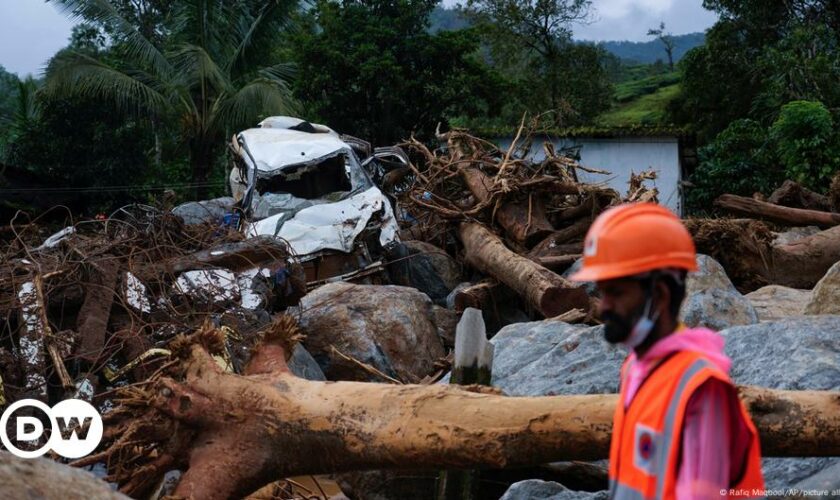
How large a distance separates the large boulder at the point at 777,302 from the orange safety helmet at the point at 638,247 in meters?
6.24

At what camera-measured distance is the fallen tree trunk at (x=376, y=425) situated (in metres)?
3.56

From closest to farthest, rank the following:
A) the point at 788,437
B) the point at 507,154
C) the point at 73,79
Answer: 1. the point at 788,437
2. the point at 507,154
3. the point at 73,79

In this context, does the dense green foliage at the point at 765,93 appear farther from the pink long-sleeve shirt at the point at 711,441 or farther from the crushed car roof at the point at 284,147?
the pink long-sleeve shirt at the point at 711,441

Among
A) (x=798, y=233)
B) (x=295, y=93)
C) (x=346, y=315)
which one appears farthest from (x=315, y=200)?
(x=295, y=93)

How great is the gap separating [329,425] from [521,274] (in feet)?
19.3

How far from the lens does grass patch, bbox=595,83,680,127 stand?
4212cm

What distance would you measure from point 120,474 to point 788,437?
9.19 ft

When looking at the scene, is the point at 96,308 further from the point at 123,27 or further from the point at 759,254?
the point at 123,27

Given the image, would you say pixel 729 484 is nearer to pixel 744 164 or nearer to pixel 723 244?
pixel 723 244

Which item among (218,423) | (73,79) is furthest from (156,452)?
(73,79)

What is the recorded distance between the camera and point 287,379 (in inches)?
163

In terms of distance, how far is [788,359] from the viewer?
17.0 feet

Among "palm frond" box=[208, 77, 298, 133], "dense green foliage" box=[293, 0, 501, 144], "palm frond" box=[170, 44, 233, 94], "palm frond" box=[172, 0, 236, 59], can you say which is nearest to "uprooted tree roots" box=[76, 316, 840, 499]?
"palm frond" box=[208, 77, 298, 133]

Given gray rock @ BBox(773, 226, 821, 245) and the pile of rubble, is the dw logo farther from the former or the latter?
gray rock @ BBox(773, 226, 821, 245)
